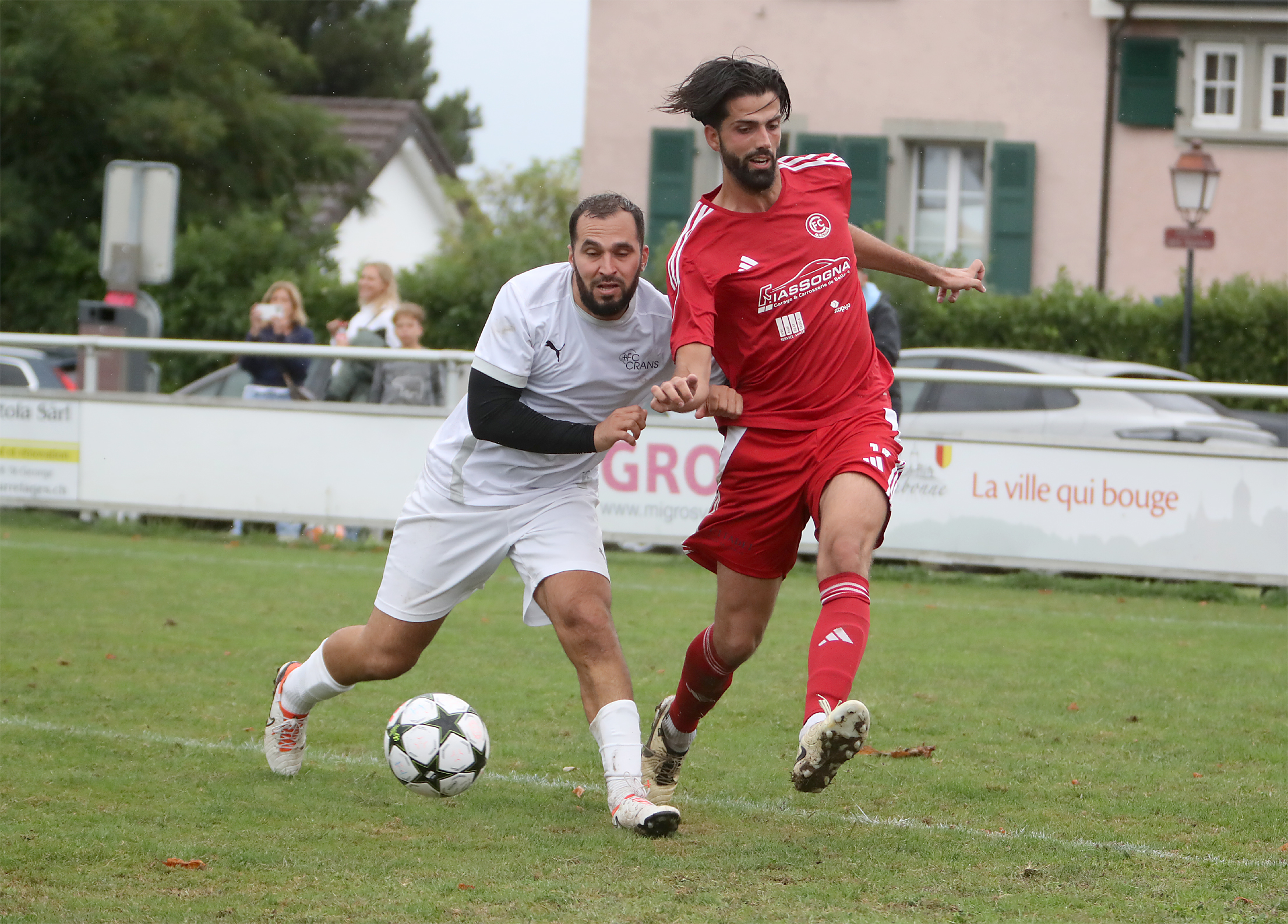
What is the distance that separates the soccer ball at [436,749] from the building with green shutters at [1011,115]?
19500 millimetres

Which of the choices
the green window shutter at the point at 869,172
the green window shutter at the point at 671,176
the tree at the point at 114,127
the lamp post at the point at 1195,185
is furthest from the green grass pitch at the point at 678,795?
the tree at the point at 114,127

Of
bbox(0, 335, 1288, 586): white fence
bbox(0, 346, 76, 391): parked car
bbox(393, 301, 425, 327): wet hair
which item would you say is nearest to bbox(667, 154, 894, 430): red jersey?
bbox(0, 335, 1288, 586): white fence

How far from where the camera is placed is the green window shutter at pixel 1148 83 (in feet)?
79.6

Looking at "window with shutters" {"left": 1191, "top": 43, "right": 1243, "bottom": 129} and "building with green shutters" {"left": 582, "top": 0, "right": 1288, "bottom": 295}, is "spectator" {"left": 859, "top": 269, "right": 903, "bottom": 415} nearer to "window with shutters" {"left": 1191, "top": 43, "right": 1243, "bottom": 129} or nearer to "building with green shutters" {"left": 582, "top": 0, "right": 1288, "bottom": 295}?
"building with green shutters" {"left": 582, "top": 0, "right": 1288, "bottom": 295}

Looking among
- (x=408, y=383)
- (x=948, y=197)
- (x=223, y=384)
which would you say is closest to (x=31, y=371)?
(x=223, y=384)

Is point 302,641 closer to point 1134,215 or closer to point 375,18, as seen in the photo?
point 1134,215

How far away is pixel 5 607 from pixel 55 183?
19.4 meters

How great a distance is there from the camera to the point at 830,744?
4.30 metres

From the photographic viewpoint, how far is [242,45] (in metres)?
27.6

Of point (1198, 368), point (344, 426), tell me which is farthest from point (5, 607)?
point (1198, 368)

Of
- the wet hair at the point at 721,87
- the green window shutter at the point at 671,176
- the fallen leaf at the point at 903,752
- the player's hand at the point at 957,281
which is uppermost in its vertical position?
the green window shutter at the point at 671,176

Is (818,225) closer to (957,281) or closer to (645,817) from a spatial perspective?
(957,281)

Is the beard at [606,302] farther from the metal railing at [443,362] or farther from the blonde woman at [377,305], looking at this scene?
the blonde woman at [377,305]

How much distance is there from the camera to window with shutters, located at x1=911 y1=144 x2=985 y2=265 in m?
25.4
